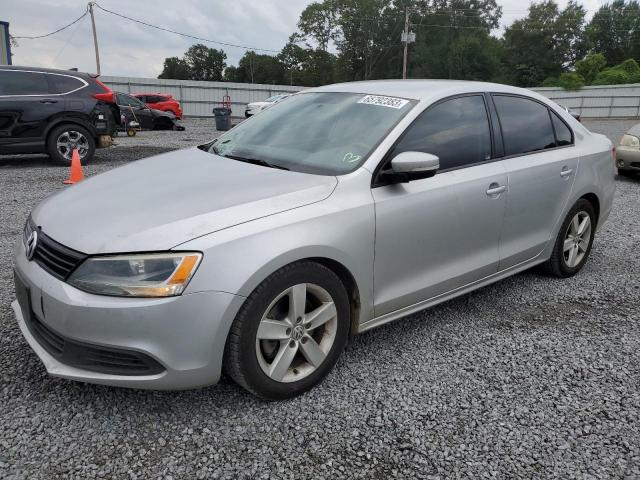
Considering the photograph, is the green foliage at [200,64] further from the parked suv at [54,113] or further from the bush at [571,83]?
the parked suv at [54,113]

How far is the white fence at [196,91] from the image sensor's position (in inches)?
1067

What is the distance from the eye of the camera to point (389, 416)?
97.7 inches

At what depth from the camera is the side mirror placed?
269 centimetres

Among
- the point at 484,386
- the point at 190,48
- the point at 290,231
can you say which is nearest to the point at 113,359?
the point at 290,231

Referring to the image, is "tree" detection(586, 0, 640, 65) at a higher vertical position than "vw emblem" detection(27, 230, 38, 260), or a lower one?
higher

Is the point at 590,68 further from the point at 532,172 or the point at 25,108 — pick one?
the point at 532,172

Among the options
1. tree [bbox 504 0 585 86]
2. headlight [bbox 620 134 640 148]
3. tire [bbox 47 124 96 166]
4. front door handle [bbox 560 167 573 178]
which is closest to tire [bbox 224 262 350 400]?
front door handle [bbox 560 167 573 178]

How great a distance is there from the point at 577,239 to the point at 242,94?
28.0m

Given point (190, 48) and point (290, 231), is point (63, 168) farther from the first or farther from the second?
point (190, 48)

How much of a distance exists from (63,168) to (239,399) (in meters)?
8.03

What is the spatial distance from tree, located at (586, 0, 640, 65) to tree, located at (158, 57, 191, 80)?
59733mm

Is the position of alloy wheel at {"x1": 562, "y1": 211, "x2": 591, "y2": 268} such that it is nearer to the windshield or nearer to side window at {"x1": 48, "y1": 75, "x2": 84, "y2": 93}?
the windshield

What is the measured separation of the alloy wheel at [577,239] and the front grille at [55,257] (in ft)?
11.8

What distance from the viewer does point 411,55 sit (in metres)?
68.4
